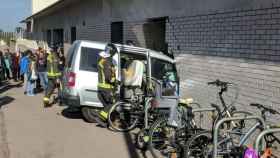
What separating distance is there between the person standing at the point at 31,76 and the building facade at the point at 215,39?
320cm

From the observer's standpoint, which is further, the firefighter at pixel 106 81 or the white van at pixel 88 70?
the white van at pixel 88 70

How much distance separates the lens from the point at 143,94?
980 cm

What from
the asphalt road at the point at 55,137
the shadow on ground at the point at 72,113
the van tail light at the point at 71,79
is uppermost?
the van tail light at the point at 71,79

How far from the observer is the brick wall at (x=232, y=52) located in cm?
762

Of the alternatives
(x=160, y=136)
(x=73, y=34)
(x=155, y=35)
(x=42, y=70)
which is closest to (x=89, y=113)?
(x=160, y=136)

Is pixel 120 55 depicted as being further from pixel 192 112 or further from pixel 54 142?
pixel 192 112

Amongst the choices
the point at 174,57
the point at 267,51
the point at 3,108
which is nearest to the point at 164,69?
the point at 174,57

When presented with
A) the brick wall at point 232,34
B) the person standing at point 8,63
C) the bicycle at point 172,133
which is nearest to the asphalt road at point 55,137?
the bicycle at point 172,133

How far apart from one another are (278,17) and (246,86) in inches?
55.5

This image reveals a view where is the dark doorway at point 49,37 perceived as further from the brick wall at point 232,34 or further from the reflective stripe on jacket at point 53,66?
the brick wall at point 232,34

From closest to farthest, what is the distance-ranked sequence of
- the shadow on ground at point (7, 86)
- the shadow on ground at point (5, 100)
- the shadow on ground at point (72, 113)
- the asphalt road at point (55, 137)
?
the asphalt road at point (55, 137)
the shadow on ground at point (72, 113)
the shadow on ground at point (5, 100)
the shadow on ground at point (7, 86)

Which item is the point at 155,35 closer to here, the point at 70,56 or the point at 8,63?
the point at 70,56

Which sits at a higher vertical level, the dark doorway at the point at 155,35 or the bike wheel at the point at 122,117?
the dark doorway at the point at 155,35

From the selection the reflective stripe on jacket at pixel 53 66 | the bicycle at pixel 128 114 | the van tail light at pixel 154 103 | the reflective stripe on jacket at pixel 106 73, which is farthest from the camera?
the reflective stripe on jacket at pixel 53 66
